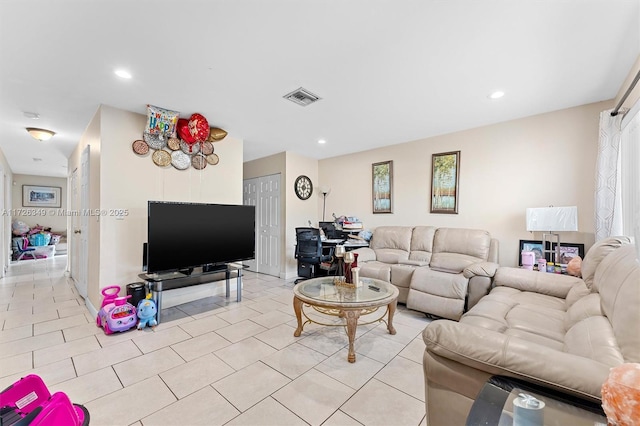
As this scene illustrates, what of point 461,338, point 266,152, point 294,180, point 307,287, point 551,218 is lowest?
point 307,287

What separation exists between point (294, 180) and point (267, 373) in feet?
12.3

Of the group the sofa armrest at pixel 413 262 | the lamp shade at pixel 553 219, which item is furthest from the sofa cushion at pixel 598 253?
the sofa armrest at pixel 413 262

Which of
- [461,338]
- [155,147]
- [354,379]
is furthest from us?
[155,147]

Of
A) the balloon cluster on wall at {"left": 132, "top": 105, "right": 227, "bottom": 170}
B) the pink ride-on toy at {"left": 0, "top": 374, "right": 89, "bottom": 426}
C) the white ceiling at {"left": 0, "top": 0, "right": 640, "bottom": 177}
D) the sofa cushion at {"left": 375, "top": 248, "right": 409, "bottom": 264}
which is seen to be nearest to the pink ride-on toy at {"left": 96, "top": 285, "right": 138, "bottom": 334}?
the pink ride-on toy at {"left": 0, "top": 374, "right": 89, "bottom": 426}

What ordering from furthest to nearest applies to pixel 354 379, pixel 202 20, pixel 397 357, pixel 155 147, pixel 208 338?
pixel 155 147
pixel 208 338
pixel 397 357
pixel 354 379
pixel 202 20

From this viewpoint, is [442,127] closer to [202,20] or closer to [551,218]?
[551,218]

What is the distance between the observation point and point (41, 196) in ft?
26.1

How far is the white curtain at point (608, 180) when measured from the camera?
2.51 meters

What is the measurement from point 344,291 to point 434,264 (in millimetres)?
1589

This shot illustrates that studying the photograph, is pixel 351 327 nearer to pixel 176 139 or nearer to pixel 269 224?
pixel 176 139

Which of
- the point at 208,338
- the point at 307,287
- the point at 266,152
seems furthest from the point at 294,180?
the point at 208,338

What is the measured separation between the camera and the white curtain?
251 centimetres

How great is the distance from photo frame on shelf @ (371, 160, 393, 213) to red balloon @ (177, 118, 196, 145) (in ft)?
10.1

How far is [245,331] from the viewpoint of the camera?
107 inches
